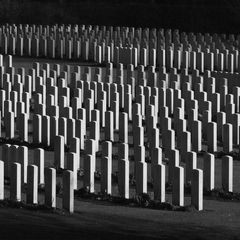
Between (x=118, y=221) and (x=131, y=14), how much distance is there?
2259 centimetres

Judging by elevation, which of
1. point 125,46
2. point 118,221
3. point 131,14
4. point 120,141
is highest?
point 131,14

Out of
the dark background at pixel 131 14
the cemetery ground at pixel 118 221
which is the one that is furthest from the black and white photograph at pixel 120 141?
the dark background at pixel 131 14

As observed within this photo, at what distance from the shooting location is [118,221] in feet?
30.6

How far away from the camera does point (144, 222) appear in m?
9.31

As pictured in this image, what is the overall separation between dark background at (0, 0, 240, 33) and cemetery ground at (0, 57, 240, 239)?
19564 mm

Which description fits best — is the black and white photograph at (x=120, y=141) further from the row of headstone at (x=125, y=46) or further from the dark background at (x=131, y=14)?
the dark background at (x=131, y=14)

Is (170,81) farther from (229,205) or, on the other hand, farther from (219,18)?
(219,18)

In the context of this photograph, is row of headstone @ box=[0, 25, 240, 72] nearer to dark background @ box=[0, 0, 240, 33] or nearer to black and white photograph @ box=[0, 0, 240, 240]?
black and white photograph @ box=[0, 0, 240, 240]

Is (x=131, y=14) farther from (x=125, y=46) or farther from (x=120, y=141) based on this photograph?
(x=120, y=141)

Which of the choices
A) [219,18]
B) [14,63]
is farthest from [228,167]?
[219,18]

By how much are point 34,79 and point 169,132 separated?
5552 millimetres

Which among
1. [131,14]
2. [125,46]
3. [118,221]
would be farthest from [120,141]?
[131,14]

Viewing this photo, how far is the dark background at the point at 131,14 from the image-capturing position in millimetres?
30297

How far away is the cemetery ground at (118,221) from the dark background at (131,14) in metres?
19.6
